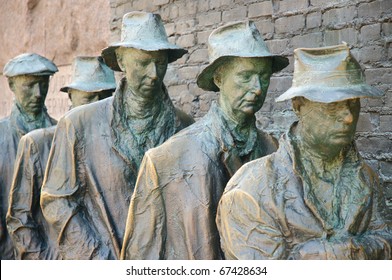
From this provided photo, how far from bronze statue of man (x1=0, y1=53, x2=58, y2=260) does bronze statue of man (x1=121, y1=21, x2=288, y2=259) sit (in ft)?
8.08

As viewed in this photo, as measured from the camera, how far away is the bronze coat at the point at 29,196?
21.4 feet

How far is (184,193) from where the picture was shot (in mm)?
4809

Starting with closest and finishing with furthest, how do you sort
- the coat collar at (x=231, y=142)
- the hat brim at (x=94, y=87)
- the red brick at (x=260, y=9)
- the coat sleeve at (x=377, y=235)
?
the coat sleeve at (x=377, y=235)
the coat collar at (x=231, y=142)
the hat brim at (x=94, y=87)
the red brick at (x=260, y=9)

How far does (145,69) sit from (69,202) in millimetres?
892

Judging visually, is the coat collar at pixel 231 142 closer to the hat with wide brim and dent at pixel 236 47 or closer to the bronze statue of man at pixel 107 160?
the hat with wide brim and dent at pixel 236 47

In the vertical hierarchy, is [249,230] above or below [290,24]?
below

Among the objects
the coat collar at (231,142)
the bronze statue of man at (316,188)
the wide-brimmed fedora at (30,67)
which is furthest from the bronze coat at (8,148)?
the bronze statue of man at (316,188)

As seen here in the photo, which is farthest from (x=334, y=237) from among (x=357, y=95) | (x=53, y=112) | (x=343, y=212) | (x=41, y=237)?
(x=53, y=112)

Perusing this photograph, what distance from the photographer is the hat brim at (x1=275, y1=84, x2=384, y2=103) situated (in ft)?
12.5

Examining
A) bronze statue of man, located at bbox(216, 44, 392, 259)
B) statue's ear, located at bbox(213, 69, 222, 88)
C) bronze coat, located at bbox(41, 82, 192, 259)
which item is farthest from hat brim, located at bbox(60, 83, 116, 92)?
bronze statue of man, located at bbox(216, 44, 392, 259)

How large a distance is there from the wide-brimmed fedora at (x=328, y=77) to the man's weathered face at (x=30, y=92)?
11.9ft

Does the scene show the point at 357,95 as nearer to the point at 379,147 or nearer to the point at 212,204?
the point at 212,204

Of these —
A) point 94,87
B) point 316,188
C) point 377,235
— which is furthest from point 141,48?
point 377,235

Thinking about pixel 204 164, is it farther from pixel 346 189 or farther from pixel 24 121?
pixel 24 121
